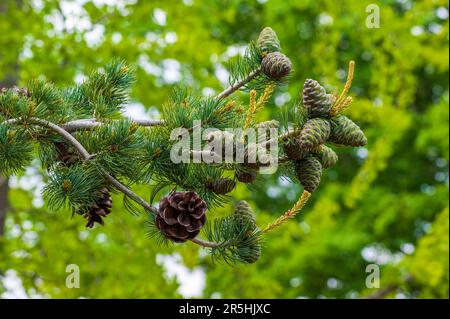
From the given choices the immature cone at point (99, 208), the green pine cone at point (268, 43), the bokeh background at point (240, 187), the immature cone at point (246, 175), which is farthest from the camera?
the bokeh background at point (240, 187)

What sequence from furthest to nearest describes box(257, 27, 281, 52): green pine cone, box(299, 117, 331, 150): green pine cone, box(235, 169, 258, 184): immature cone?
box(257, 27, 281, 52): green pine cone < box(235, 169, 258, 184): immature cone < box(299, 117, 331, 150): green pine cone

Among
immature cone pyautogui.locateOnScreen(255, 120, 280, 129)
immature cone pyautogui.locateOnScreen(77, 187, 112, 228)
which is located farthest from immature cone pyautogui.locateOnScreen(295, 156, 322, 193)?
immature cone pyautogui.locateOnScreen(77, 187, 112, 228)

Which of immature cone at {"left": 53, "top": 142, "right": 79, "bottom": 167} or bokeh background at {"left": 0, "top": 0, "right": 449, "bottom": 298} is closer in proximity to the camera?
immature cone at {"left": 53, "top": 142, "right": 79, "bottom": 167}

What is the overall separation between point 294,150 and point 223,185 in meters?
0.22

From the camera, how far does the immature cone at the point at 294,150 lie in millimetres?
1945

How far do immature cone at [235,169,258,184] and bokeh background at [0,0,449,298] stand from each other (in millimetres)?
1818

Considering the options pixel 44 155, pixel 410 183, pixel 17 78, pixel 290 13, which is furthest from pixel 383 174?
pixel 44 155

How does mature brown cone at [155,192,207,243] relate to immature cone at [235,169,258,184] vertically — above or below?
below

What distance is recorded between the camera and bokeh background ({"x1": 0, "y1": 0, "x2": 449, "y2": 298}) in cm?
543

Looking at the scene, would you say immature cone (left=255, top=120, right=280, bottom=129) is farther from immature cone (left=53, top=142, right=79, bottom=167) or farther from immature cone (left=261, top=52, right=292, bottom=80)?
immature cone (left=53, top=142, right=79, bottom=167)

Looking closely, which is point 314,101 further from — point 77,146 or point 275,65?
point 77,146

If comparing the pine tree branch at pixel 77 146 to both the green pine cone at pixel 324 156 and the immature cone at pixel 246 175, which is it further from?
the green pine cone at pixel 324 156

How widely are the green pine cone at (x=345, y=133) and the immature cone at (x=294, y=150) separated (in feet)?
0.28

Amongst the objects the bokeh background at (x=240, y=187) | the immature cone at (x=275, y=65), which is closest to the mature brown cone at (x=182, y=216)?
the immature cone at (x=275, y=65)
